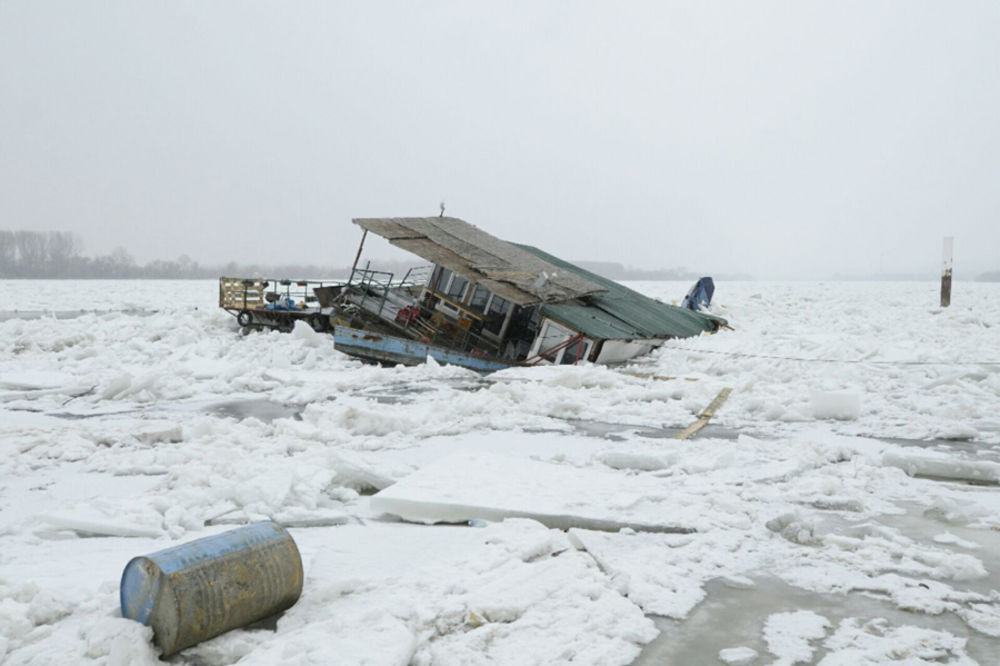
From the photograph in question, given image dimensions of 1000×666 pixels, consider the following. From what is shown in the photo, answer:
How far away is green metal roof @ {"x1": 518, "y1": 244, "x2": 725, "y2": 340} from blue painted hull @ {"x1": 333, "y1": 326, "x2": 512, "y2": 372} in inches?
76.2

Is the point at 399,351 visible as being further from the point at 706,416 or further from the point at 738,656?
the point at 738,656

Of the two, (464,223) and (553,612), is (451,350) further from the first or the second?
(553,612)

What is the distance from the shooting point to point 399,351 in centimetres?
1688

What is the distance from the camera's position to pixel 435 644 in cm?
361

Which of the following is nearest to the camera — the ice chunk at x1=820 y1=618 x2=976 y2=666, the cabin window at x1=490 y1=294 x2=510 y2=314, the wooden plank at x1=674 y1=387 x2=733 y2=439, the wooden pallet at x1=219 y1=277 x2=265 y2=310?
the ice chunk at x1=820 y1=618 x2=976 y2=666

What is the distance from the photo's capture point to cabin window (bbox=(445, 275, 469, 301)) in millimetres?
18703

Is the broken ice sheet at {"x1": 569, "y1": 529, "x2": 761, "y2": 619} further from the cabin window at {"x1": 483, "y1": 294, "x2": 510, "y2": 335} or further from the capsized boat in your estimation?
the cabin window at {"x1": 483, "y1": 294, "x2": 510, "y2": 335}

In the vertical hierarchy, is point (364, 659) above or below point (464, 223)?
below

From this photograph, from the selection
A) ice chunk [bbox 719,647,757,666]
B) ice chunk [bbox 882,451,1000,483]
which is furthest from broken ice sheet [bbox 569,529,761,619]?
ice chunk [bbox 882,451,1000,483]

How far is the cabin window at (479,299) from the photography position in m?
18.4

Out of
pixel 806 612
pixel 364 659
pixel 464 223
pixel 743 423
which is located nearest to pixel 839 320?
pixel 464 223

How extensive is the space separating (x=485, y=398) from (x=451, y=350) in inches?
228

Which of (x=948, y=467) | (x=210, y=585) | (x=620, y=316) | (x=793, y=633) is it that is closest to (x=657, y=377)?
(x=620, y=316)

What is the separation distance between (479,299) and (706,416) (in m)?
9.05
